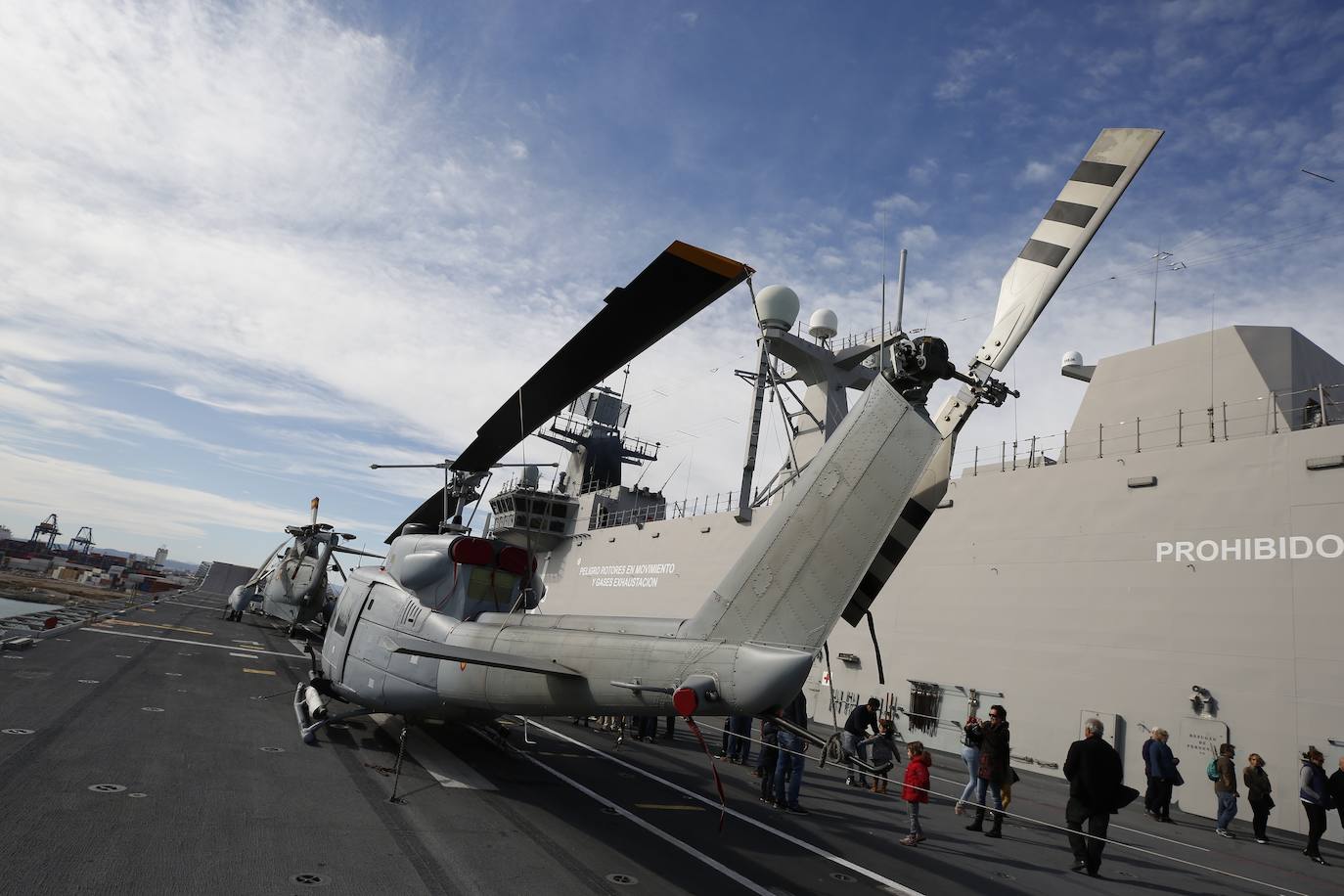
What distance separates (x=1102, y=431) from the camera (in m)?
16.7

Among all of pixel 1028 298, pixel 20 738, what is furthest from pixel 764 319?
pixel 20 738

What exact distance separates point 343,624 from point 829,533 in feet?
29.4

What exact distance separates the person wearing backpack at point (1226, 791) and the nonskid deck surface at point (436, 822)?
1.56 feet

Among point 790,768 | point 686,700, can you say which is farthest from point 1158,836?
point 686,700

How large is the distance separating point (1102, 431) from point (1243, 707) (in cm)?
656

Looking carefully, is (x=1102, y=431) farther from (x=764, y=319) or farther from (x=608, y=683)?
(x=608, y=683)

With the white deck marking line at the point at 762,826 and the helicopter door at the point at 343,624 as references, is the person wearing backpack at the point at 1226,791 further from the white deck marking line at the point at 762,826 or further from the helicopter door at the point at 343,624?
the helicopter door at the point at 343,624

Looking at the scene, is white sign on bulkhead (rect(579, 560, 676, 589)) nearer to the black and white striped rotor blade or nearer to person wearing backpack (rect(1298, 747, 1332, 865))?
person wearing backpack (rect(1298, 747, 1332, 865))

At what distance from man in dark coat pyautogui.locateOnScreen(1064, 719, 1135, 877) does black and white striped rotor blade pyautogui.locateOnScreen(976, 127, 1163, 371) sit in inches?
199

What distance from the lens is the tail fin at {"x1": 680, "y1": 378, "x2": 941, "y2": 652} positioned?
5.88 metres

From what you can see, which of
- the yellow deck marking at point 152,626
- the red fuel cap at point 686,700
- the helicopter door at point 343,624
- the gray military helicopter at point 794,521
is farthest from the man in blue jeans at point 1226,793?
the yellow deck marking at point 152,626

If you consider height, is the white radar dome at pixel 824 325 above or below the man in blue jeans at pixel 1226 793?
above

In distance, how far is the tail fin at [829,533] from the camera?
5879 mm

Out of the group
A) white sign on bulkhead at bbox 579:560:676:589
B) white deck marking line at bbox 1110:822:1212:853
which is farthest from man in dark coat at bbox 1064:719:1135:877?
white sign on bulkhead at bbox 579:560:676:589
